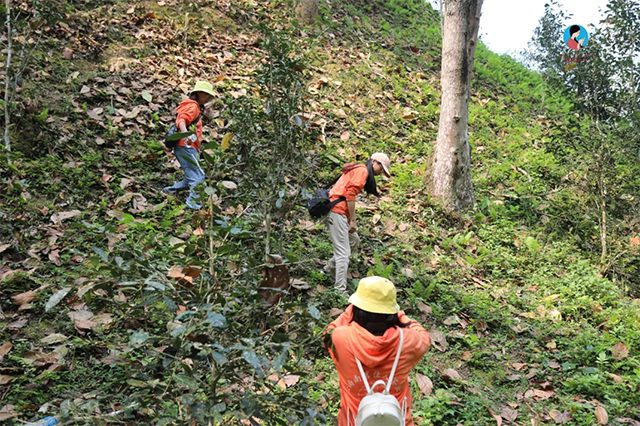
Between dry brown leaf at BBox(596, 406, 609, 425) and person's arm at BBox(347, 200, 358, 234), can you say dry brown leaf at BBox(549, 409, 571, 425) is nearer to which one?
dry brown leaf at BBox(596, 406, 609, 425)

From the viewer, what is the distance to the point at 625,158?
291 inches

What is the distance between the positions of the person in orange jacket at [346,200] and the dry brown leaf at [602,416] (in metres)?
2.61

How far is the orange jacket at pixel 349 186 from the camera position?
198 inches

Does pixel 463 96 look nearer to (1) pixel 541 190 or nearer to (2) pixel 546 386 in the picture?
(1) pixel 541 190

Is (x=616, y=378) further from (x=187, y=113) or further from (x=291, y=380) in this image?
(x=187, y=113)

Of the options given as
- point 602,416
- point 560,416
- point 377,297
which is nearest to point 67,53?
point 377,297

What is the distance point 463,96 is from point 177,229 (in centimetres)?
507

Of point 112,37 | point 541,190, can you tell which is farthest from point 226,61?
point 541,190

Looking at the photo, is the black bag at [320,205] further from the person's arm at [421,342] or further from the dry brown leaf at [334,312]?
the person's arm at [421,342]

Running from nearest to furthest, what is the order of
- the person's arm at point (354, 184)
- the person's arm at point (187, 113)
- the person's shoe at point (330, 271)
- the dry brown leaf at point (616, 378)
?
the dry brown leaf at point (616, 378) → the person's arm at point (354, 184) → the person's shoe at point (330, 271) → the person's arm at point (187, 113)

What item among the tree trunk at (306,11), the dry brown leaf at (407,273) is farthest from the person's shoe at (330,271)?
the tree trunk at (306,11)

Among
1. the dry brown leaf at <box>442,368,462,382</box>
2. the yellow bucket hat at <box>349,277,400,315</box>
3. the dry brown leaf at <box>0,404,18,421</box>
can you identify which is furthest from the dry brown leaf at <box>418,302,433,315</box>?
the dry brown leaf at <box>0,404,18,421</box>

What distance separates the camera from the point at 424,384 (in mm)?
4117

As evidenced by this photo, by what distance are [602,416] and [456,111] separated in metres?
4.91
